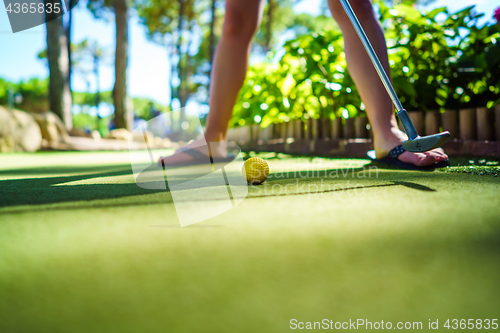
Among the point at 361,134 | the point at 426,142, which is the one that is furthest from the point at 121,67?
the point at 426,142

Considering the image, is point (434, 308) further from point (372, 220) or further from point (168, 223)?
point (168, 223)

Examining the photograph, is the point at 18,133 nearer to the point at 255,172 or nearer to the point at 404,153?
the point at 255,172

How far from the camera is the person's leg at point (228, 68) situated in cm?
234

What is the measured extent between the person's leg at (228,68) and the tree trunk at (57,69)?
812 cm

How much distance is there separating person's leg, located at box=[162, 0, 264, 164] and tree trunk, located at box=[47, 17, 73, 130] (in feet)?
26.6

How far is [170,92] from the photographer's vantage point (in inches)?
781

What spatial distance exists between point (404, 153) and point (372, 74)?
515 millimetres

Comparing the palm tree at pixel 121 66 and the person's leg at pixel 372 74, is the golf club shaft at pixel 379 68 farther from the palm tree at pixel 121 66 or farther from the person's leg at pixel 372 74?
Answer: the palm tree at pixel 121 66

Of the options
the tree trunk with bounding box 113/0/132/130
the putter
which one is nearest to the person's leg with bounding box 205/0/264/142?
the putter

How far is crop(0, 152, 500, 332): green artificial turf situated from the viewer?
1.46 ft

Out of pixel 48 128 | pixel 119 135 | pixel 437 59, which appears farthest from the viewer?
pixel 119 135

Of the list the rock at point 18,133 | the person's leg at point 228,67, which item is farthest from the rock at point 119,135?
the person's leg at point 228,67

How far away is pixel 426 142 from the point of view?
1560 mm

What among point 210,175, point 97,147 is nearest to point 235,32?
point 210,175
